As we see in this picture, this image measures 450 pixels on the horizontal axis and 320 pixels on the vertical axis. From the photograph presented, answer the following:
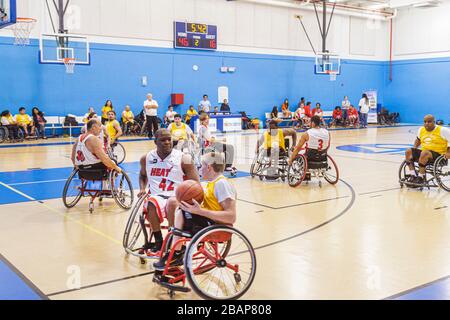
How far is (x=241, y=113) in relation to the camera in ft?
65.7

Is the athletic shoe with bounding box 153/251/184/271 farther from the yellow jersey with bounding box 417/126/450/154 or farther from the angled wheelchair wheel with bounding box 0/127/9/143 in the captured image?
the angled wheelchair wheel with bounding box 0/127/9/143

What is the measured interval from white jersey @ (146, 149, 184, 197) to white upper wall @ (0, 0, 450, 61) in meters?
12.8

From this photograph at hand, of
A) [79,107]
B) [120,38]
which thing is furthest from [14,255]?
[120,38]

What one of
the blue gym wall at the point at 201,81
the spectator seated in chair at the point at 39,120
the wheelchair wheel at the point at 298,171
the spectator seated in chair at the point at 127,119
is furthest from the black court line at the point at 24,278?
the spectator seated in chair at the point at 127,119

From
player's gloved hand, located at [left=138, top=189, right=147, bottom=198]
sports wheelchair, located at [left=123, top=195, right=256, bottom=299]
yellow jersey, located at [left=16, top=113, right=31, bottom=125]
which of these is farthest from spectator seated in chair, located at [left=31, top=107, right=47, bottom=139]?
sports wheelchair, located at [left=123, top=195, right=256, bottom=299]

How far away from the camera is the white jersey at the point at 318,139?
7.69m

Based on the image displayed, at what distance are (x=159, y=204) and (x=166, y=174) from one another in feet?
1.20

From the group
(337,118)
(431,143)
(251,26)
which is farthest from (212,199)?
(337,118)

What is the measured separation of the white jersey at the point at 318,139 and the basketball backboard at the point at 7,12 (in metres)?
4.75

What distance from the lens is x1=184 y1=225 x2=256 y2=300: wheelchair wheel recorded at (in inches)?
125

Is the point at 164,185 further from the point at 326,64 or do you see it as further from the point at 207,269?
the point at 326,64

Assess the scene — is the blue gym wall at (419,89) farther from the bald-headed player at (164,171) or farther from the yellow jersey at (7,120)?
the bald-headed player at (164,171)

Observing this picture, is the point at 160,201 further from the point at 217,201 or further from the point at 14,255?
the point at 14,255

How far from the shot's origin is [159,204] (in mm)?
3945
